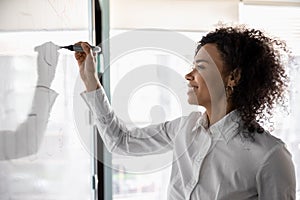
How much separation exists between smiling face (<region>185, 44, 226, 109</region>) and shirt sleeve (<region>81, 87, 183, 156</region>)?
6.1 inches

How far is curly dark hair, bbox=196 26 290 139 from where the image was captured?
1.00 meters

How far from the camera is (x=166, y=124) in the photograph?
119 centimetres

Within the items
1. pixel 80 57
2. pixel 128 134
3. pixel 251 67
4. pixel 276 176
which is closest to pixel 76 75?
pixel 80 57

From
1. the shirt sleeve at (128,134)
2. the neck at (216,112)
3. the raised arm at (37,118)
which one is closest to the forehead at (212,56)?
the neck at (216,112)

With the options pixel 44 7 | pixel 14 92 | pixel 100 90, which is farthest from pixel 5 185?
Answer: pixel 100 90

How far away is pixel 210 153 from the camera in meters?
1.02

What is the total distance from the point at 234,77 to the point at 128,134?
38 centimetres

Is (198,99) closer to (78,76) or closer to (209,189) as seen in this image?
(209,189)

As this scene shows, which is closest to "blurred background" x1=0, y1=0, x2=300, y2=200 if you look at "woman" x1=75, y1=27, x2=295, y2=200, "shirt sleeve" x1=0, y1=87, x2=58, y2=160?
"shirt sleeve" x1=0, y1=87, x2=58, y2=160

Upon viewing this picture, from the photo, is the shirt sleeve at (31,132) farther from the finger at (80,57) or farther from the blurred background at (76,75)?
the finger at (80,57)

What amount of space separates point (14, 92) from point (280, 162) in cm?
70

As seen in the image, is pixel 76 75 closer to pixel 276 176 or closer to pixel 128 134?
pixel 128 134

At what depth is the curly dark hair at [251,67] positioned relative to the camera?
1.00 meters

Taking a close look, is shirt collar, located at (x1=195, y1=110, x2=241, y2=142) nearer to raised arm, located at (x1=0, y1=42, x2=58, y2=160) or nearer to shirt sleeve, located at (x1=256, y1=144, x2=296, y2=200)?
shirt sleeve, located at (x1=256, y1=144, x2=296, y2=200)
